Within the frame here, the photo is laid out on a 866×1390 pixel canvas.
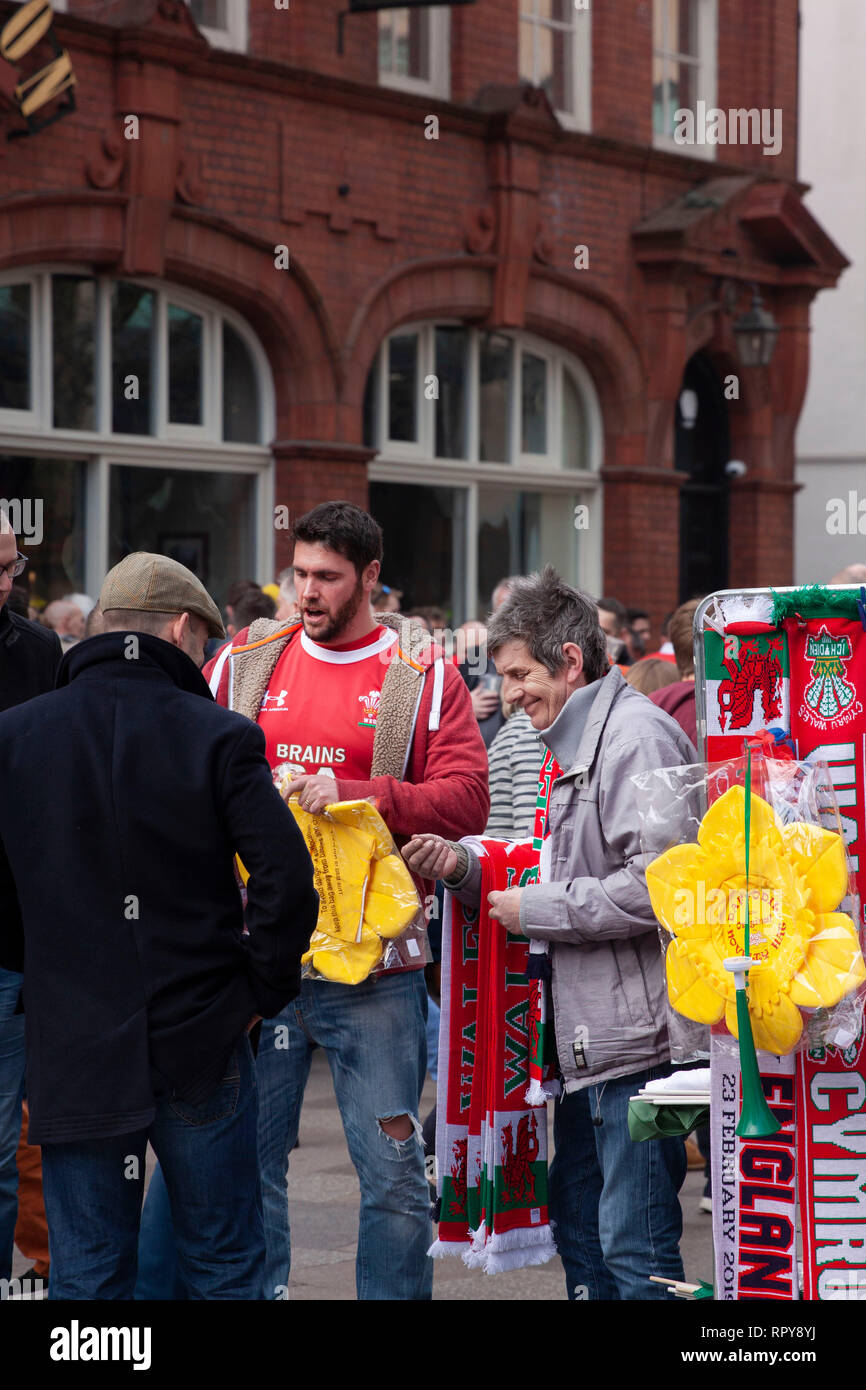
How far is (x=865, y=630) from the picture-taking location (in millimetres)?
3686

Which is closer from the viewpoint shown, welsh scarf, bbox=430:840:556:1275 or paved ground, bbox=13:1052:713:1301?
welsh scarf, bbox=430:840:556:1275

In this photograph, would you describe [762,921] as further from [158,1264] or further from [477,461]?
[477,461]

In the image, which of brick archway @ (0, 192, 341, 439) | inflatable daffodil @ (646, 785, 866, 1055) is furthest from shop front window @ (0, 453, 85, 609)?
inflatable daffodil @ (646, 785, 866, 1055)

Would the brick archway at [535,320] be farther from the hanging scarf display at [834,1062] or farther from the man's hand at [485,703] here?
the hanging scarf display at [834,1062]

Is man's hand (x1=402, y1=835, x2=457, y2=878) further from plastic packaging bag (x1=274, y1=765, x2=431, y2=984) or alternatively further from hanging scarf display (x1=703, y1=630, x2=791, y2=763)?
hanging scarf display (x1=703, y1=630, x2=791, y2=763)

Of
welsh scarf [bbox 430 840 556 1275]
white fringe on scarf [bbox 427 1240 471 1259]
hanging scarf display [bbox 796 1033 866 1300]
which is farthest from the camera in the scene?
white fringe on scarf [bbox 427 1240 471 1259]

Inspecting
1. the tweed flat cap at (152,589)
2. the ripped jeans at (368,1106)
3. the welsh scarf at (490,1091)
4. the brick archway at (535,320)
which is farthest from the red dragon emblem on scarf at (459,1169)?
the brick archway at (535,320)

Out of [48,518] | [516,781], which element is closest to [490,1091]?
[516,781]

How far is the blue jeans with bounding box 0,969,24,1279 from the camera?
4.61 metres

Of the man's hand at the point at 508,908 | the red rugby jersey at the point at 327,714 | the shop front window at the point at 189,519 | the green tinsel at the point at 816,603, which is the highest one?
the shop front window at the point at 189,519

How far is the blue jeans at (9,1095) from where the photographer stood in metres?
4.61

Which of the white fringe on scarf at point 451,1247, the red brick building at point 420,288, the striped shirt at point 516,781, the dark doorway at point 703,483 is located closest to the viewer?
the white fringe on scarf at point 451,1247
